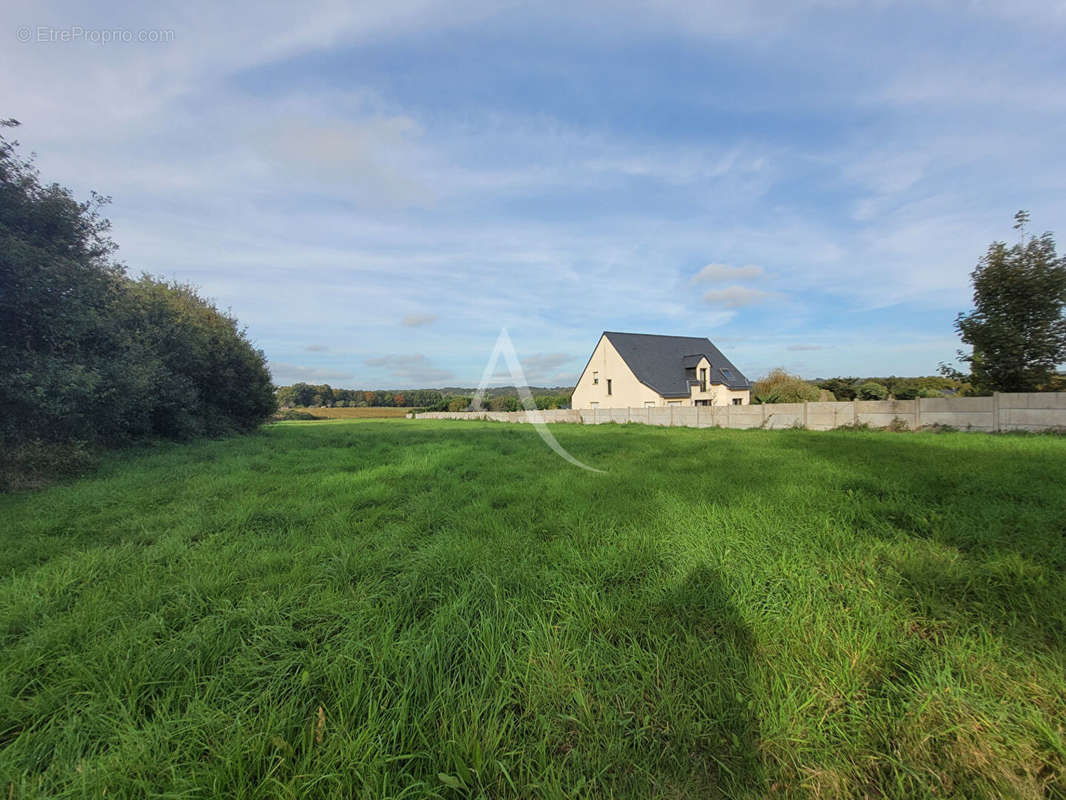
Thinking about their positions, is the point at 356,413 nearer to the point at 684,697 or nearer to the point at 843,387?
the point at 843,387

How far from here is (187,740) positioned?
1.49 meters

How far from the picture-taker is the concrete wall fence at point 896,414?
9.90m

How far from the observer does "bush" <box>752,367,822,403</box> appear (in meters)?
22.5

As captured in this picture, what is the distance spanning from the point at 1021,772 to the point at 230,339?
20309 mm

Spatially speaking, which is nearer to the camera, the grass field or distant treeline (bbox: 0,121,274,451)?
the grass field

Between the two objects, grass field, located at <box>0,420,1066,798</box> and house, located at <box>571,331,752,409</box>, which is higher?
house, located at <box>571,331,752,409</box>

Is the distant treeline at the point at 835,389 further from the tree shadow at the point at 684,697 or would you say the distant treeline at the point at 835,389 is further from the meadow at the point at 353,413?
the meadow at the point at 353,413

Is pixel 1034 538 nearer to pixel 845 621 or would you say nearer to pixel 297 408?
pixel 845 621

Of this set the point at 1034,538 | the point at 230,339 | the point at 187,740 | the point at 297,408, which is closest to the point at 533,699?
the point at 187,740

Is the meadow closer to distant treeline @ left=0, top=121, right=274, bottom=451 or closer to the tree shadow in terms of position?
distant treeline @ left=0, top=121, right=274, bottom=451

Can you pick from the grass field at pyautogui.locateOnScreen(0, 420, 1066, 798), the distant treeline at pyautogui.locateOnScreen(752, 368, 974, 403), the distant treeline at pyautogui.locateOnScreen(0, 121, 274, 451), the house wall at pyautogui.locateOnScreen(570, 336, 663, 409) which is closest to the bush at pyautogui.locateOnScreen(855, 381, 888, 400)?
the distant treeline at pyautogui.locateOnScreen(752, 368, 974, 403)

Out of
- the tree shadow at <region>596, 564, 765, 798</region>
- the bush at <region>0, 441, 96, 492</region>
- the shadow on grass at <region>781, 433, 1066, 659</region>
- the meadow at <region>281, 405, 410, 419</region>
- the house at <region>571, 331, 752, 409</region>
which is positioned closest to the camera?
the tree shadow at <region>596, 564, 765, 798</region>

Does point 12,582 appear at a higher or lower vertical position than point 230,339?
lower

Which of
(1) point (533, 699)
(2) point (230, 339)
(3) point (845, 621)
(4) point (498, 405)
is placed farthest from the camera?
(4) point (498, 405)
